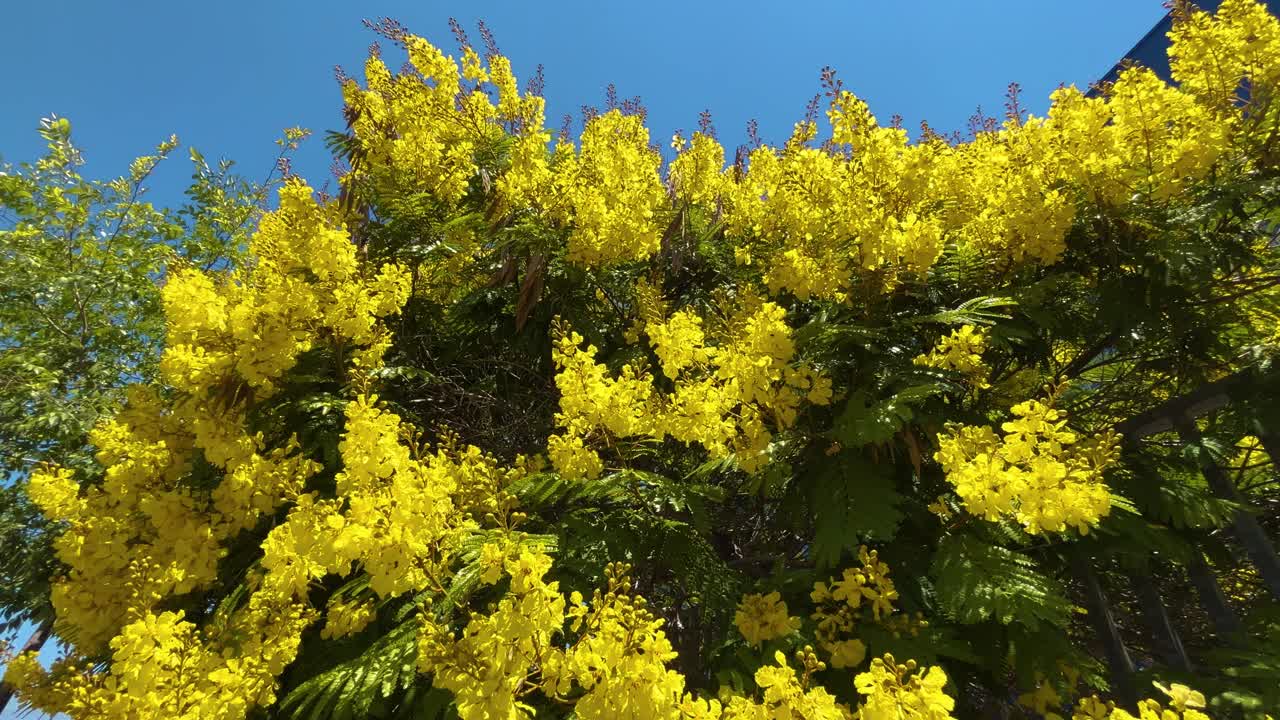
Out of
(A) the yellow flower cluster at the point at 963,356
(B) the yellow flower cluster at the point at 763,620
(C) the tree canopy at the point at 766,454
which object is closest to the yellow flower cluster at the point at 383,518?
(C) the tree canopy at the point at 766,454

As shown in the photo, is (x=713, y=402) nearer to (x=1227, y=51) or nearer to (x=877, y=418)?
(x=877, y=418)

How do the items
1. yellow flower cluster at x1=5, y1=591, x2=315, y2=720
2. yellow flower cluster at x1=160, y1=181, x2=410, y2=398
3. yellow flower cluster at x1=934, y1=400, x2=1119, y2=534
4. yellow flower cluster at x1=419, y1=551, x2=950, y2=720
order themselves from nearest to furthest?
1. yellow flower cluster at x1=419, y1=551, x2=950, y2=720
2. yellow flower cluster at x1=934, y1=400, x2=1119, y2=534
3. yellow flower cluster at x1=5, y1=591, x2=315, y2=720
4. yellow flower cluster at x1=160, y1=181, x2=410, y2=398

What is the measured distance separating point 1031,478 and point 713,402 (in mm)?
1244

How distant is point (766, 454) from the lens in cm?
278

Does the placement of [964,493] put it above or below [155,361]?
below

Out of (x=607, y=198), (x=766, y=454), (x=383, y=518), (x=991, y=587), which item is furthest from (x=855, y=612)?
(x=607, y=198)

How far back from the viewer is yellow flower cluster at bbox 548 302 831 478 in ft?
8.92

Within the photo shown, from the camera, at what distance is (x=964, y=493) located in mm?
2121

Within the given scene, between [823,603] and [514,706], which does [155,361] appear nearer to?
[514,706]

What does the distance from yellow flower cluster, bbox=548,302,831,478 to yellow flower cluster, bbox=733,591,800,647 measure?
0.64 m

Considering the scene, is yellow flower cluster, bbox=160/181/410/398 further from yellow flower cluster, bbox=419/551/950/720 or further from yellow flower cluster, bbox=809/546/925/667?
yellow flower cluster, bbox=809/546/925/667

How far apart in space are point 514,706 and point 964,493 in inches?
67.1

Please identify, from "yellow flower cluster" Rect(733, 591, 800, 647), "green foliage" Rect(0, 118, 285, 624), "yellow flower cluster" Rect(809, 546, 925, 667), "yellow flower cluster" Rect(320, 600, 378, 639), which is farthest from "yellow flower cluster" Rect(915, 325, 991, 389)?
"green foliage" Rect(0, 118, 285, 624)

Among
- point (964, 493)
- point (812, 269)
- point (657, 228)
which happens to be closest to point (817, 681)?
point (964, 493)
